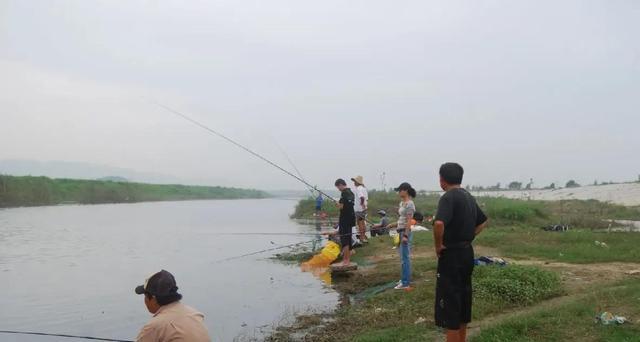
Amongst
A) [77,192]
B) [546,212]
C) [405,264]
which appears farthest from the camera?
[77,192]

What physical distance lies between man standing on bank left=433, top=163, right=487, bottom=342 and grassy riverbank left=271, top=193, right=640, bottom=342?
1.13 meters

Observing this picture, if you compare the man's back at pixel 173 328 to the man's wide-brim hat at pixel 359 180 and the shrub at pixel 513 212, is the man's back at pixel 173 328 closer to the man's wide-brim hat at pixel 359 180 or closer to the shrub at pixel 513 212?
the man's wide-brim hat at pixel 359 180

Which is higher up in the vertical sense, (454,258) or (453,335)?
(454,258)

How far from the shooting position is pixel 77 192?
66500 millimetres

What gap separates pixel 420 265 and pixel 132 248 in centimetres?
1374

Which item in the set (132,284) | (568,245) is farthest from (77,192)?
(568,245)

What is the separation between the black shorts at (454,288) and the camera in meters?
5.11

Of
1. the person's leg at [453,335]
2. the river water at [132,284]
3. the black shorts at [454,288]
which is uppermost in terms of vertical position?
the black shorts at [454,288]

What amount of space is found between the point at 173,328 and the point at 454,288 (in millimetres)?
2757

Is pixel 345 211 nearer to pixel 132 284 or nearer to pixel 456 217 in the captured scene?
pixel 132 284

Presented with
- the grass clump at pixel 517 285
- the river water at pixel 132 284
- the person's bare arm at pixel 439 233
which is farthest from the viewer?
the river water at pixel 132 284

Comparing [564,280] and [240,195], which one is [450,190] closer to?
[564,280]

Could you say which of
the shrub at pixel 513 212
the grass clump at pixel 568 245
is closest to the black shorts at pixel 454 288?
the grass clump at pixel 568 245

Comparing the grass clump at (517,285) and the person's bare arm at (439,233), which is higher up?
the person's bare arm at (439,233)
